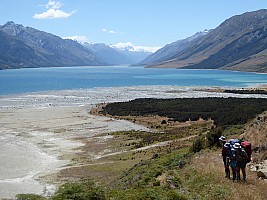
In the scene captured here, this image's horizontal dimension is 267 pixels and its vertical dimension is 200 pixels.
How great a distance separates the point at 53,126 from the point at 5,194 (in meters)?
41.5

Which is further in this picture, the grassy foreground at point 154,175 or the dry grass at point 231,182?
the grassy foreground at point 154,175

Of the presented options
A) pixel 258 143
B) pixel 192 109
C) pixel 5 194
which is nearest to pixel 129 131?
pixel 192 109

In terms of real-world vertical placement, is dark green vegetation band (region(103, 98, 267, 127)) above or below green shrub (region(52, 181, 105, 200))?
below

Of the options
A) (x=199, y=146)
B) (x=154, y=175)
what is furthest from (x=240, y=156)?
(x=199, y=146)

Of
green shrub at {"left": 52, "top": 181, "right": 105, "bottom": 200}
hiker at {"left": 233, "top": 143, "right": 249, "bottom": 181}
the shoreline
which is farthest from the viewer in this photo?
the shoreline

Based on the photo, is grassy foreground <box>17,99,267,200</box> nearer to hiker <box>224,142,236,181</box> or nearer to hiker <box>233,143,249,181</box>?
hiker <box>224,142,236,181</box>

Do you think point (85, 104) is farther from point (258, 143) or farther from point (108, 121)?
point (258, 143)

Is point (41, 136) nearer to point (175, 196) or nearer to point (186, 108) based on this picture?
point (186, 108)

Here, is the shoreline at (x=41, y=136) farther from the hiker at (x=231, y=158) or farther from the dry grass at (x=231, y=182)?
the hiker at (x=231, y=158)

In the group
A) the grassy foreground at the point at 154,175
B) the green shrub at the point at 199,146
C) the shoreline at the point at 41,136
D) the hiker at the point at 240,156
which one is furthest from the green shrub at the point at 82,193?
the shoreline at the point at 41,136

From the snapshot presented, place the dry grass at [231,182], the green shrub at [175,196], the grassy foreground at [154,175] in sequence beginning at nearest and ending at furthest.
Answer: the dry grass at [231,182] < the green shrub at [175,196] < the grassy foreground at [154,175]

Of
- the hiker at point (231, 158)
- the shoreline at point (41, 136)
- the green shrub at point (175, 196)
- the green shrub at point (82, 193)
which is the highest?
the hiker at point (231, 158)

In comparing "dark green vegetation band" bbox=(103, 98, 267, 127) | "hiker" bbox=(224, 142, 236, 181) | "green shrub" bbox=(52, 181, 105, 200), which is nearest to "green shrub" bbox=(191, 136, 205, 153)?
"hiker" bbox=(224, 142, 236, 181)

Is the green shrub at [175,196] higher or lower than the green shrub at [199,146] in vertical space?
higher
